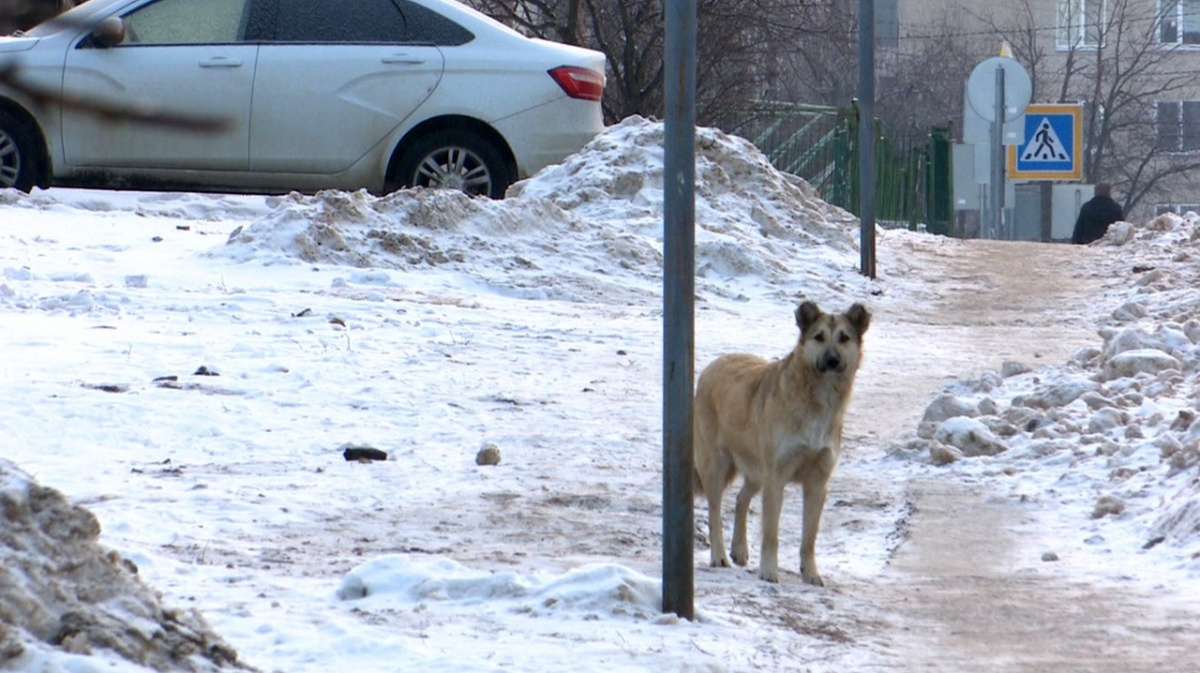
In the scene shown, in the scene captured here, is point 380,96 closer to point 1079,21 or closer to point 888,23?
point 1079,21

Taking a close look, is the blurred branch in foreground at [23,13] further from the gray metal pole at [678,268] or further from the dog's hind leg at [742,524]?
the dog's hind leg at [742,524]

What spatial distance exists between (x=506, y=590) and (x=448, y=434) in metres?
2.85

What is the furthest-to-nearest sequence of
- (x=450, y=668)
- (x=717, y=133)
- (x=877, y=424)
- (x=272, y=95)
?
(x=717, y=133) → (x=272, y=95) → (x=877, y=424) → (x=450, y=668)

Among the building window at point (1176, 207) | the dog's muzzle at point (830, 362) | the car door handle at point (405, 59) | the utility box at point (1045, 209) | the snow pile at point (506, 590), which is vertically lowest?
the building window at point (1176, 207)

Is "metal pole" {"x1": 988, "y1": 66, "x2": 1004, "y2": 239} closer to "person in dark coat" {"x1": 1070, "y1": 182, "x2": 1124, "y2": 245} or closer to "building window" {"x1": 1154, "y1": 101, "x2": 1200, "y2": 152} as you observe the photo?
"person in dark coat" {"x1": 1070, "y1": 182, "x2": 1124, "y2": 245}

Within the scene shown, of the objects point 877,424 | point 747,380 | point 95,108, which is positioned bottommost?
point 877,424

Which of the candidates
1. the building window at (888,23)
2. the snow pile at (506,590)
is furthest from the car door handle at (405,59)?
the building window at (888,23)

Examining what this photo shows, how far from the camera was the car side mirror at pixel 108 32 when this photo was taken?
5.02 ft

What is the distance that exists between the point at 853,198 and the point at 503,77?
384 inches

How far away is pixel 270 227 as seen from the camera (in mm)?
12109

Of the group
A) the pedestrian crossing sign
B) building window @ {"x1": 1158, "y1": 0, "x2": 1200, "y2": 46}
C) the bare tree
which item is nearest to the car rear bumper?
the pedestrian crossing sign

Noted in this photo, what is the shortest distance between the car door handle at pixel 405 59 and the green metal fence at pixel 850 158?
838 centimetres

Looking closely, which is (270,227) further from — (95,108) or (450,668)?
(95,108)

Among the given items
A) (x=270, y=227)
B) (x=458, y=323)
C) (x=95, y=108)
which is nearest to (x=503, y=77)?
(x=270, y=227)
